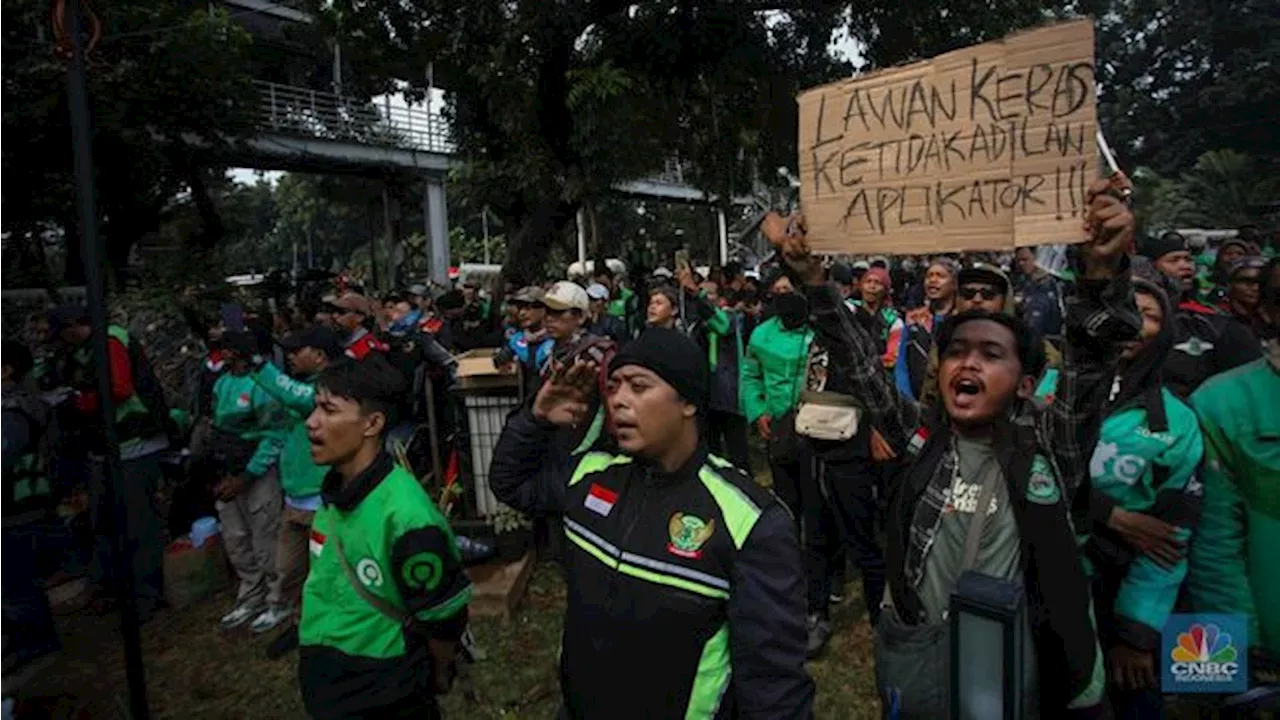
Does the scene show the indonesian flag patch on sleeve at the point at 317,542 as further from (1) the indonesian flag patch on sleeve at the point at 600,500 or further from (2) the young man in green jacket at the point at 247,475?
(2) the young man in green jacket at the point at 247,475

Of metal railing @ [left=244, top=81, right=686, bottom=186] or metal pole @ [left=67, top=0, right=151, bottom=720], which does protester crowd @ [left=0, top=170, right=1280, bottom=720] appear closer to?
metal pole @ [left=67, top=0, right=151, bottom=720]

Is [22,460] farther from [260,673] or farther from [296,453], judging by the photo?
[260,673]

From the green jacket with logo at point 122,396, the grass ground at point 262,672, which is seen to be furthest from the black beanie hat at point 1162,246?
the green jacket with logo at point 122,396

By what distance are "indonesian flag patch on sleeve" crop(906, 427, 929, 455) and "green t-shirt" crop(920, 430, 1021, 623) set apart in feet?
0.57

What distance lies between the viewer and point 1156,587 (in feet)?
8.23

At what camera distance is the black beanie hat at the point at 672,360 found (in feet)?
7.01

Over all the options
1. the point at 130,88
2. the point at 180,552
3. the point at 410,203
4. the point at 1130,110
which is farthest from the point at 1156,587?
the point at 1130,110

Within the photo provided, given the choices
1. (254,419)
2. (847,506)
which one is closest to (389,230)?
(254,419)

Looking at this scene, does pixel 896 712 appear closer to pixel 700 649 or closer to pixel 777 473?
pixel 700 649

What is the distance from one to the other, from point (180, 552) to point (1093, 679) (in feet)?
18.3

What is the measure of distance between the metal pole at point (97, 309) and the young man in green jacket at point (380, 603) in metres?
1.04

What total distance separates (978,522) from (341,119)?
26.2m

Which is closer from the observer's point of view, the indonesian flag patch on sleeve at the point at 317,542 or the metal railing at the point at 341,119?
the indonesian flag patch on sleeve at the point at 317,542

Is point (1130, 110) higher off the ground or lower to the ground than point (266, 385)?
higher
